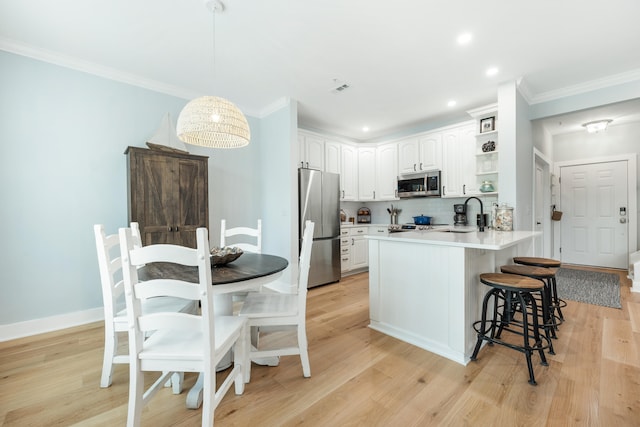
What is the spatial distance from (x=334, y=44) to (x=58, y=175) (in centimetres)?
298

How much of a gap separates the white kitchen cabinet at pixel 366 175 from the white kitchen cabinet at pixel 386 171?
0.08 meters

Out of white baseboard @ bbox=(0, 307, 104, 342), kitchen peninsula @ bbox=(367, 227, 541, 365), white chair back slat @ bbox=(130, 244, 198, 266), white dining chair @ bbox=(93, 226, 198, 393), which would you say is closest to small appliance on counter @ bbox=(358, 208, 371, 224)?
kitchen peninsula @ bbox=(367, 227, 541, 365)

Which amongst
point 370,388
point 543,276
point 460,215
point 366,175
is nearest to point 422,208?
point 460,215

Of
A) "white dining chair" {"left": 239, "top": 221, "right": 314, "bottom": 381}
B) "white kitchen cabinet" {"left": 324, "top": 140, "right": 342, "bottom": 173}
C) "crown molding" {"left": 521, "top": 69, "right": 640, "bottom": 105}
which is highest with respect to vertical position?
"crown molding" {"left": 521, "top": 69, "right": 640, "bottom": 105}

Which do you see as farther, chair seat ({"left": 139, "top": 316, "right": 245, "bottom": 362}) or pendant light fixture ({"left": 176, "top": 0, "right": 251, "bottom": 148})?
pendant light fixture ({"left": 176, "top": 0, "right": 251, "bottom": 148})

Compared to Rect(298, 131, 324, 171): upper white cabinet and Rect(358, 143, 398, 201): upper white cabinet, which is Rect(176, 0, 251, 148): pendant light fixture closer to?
Rect(298, 131, 324, 171): upper white cabinet

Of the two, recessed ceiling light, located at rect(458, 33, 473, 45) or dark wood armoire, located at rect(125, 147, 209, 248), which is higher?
recessed ceiling light, located at rect(458, 33, 473, 45)

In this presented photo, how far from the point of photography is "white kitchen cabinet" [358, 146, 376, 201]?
534cm

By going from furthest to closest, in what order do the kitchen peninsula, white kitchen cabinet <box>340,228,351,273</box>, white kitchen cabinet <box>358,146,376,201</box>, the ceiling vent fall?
white kitchen cabinet <box>358,146,376,201</box> → white kitchen cabinet <box>340,228,351,273</box> → the ceiling vent → the kitchen peninsula

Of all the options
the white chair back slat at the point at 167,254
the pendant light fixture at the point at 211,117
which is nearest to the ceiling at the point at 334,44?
the pendant light fixture at the point at 211,117

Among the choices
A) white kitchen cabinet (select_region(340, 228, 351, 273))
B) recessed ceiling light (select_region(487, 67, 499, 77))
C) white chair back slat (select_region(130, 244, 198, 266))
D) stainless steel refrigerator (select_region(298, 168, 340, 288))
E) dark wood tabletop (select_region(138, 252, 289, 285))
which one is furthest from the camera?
white kitchen cabinet (select_region(340, 228, 351, 273))

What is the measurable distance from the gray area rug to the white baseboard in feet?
18.1

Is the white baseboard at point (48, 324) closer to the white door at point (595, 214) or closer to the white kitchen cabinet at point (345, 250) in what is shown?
the white kitchen cabinet at point (345, 250)

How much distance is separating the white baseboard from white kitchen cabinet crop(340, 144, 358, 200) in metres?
3.86
